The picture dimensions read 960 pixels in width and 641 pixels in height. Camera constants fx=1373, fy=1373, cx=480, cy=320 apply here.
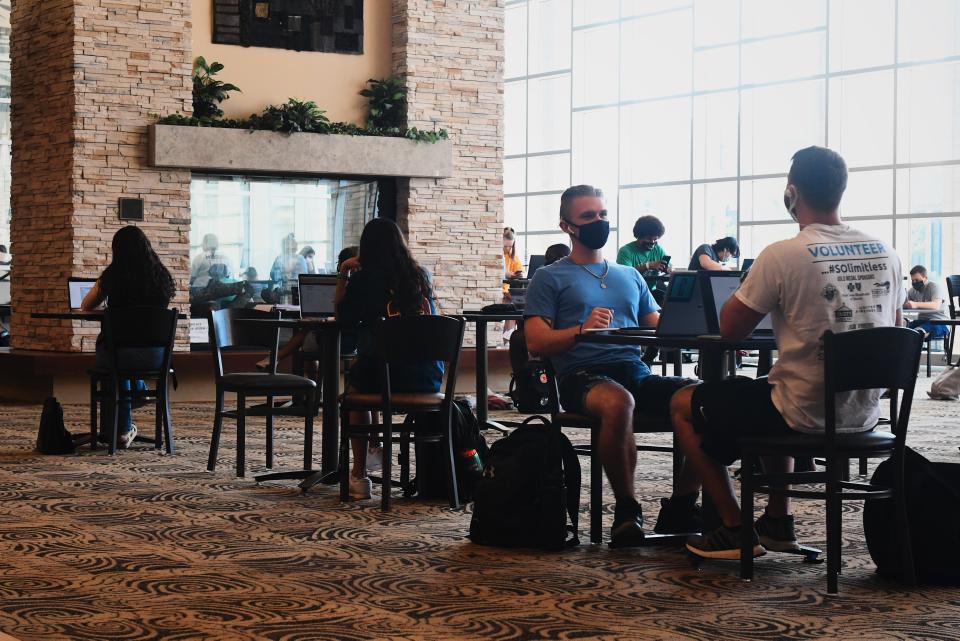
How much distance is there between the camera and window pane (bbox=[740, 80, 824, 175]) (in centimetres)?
1759

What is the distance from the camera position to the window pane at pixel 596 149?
2027cm

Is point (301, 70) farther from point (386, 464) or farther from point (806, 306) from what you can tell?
point (806, 306)

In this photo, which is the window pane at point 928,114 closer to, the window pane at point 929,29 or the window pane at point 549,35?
the window pane at point 929,29

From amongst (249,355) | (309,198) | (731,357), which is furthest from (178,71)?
(731,357)

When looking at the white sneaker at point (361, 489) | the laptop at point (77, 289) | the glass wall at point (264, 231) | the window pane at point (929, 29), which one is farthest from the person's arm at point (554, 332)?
the window pane at point (929, 29)

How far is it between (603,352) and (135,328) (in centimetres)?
352

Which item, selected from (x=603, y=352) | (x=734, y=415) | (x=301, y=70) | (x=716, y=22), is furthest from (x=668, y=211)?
(x=734, y=415)

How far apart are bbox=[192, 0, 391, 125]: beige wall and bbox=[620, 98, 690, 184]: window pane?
24.6 feet

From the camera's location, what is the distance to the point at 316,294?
8.13m

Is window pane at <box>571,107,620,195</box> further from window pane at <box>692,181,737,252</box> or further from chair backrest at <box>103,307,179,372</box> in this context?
chair backrest at <box>103,307,179,372</box>

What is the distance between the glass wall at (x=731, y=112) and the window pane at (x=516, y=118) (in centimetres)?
2

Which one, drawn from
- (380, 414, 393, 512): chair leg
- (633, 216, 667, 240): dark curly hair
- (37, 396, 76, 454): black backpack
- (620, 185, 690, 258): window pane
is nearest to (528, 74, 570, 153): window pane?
(620, 185, 690, 258): window pane

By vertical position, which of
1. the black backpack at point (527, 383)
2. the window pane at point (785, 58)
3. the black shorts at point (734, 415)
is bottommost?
the black backpack at point (527, 383)

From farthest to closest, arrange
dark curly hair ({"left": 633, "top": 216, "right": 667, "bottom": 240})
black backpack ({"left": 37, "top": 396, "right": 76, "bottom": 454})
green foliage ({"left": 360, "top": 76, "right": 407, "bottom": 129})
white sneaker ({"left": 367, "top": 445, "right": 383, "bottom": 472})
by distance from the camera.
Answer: green foliage ({"left": 360, "top": 76, "right": 407, "bottom": 129})
dark curly hair ({"left": 633, "top": 216, "right": 667, "bottom": 240})
black backpack ({"left": 37, "top": 396, "right": 76, "bottom": 454})
white sneaker ({"left": 367, "top": 445, "right": 383, "bottom": 472})
